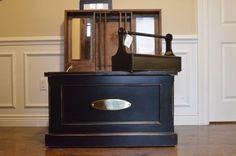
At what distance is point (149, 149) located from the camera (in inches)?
61.4

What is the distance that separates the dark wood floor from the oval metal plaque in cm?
20

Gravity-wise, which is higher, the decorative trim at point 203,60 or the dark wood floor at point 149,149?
the decorative trim at point 203,60

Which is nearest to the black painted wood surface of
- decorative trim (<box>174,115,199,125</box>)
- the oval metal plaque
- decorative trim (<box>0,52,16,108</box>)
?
the oval metal plaque

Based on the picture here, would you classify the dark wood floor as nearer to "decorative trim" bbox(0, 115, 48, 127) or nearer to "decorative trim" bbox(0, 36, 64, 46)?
"decorative trim" bbox(0, 115, 48, 127)

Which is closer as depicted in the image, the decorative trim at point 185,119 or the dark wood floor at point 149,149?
the dark wood floor at point 149,149

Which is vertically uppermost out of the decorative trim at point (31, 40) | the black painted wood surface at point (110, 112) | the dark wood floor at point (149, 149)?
the decorative trim at point (31, 40)

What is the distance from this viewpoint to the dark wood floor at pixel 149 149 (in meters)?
1.50

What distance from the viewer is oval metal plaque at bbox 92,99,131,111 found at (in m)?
1.58

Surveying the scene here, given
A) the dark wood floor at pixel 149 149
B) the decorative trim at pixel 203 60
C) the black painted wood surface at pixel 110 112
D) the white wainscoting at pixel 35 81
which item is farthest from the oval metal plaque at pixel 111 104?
the decorative trim at pixel 203 60

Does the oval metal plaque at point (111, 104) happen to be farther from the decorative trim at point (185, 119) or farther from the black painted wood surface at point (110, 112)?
the decorative trim at point (185, 119)

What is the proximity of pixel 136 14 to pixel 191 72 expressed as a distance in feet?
1.94

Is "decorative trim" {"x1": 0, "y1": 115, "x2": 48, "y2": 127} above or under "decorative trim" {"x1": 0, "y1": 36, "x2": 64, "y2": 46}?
under

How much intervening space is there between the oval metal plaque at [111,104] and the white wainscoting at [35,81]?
0.86 m

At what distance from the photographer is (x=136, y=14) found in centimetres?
228
